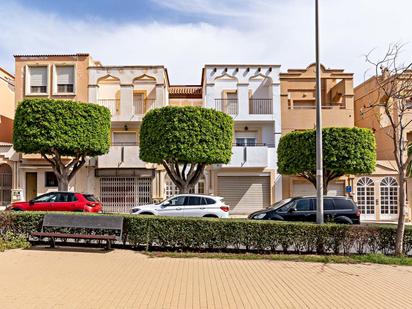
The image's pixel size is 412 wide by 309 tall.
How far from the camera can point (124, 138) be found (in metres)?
27.0

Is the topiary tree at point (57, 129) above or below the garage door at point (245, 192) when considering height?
above

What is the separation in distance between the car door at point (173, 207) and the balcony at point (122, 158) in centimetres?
879

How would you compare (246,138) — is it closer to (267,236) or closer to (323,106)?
(323,106)

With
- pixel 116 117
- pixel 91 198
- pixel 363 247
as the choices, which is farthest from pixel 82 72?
pixel 363 247

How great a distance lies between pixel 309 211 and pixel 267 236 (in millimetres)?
4189

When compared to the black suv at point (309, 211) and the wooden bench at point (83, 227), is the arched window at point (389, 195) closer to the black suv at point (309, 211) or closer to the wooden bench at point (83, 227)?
the black suv at point (309, 211)

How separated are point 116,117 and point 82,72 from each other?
407 centimetres

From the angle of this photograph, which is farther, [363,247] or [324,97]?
[324,97]

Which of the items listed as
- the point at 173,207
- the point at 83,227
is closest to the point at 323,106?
the point at 173,207

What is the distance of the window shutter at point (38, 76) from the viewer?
26891mm

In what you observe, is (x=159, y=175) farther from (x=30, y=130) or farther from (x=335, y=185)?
(x=335, y=185)

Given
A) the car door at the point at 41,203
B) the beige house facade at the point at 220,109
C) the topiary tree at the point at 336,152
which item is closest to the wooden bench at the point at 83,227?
→ the car door at the point at 41,203

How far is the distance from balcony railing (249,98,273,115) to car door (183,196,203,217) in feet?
39.6

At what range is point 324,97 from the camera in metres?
29.1
